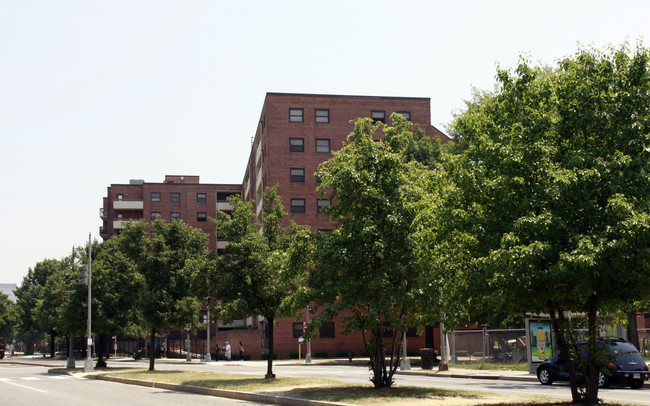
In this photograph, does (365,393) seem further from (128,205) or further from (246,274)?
(128,205)

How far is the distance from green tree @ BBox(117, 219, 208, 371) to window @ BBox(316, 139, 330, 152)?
27021 millimetres

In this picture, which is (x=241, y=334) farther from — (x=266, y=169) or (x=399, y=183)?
(x=399, y=183)

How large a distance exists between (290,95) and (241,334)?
2365cm

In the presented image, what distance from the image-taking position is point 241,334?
66.2 metres

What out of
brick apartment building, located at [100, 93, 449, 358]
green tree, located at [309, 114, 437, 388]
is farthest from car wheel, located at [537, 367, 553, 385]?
brick apartment building, located at [100, 93, 449, 358]

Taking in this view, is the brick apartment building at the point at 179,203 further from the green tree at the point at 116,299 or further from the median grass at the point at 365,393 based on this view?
the median grass at the point at 365,393

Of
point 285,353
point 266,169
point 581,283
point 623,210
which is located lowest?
point 285,353

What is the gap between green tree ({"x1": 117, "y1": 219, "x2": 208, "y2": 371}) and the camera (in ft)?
117

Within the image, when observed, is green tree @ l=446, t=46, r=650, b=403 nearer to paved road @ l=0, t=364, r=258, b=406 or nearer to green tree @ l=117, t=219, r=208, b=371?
paved road @ l=0, t=364, r=258, b=406

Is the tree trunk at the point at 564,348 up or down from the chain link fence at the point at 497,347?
up

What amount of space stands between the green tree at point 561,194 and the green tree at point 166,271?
72.1ft

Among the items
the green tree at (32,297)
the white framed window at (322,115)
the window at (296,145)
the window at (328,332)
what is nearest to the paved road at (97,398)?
the window at (328,332)

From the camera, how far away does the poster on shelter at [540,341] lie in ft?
102

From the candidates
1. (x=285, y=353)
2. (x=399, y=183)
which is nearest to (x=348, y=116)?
(x=285, y=353)
